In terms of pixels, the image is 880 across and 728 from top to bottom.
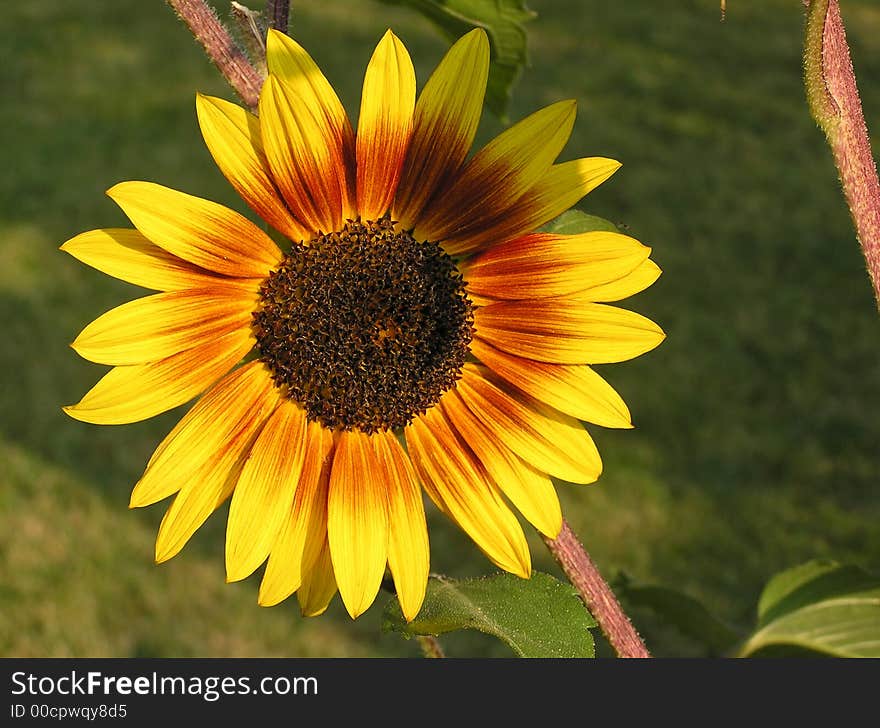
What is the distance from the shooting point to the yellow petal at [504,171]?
3.02 ft

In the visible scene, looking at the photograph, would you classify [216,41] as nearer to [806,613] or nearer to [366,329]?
[366,329]

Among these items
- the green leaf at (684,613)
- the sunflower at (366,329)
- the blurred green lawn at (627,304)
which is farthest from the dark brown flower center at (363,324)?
the blurred green lawn at (627,304)

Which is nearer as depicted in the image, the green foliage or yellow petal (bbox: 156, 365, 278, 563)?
yellow petal (bbox: 156, 365, 278, 563)

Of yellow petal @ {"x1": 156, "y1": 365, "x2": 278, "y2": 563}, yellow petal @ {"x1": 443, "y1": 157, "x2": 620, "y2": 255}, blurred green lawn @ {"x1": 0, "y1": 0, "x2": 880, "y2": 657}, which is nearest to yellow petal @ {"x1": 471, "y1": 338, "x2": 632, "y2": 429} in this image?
yellow petal @ {"x1": 443, "y1": 157, "x2": 620, "y2": 255}

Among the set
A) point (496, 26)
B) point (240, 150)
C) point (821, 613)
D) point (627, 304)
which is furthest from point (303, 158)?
point (627, 304)

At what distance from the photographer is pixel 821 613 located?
1.24 meters

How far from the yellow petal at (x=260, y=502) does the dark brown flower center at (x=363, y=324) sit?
0.07m

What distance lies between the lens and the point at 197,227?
0.93 m

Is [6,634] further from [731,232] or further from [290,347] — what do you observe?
[731,232]

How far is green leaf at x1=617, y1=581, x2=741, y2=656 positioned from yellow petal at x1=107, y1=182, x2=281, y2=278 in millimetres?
653

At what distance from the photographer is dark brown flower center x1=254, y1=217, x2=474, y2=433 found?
3.38 ft

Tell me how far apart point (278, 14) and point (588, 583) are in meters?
0.51

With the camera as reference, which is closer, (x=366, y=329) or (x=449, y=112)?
(x=449, y=112)

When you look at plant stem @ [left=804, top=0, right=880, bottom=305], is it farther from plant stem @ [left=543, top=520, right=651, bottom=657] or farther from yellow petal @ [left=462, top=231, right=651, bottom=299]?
plant stem @ [left=543, top=520, right=651, bottom=657]
